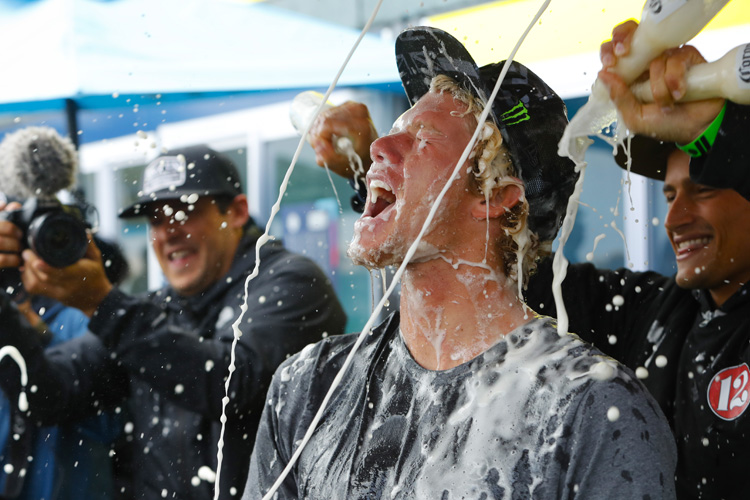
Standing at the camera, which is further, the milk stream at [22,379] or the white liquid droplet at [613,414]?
the milk stream at [22,379]

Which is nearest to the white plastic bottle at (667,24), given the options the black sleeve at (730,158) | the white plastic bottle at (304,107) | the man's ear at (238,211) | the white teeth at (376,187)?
the black sleeve at (730,158)

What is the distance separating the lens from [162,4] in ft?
9.24

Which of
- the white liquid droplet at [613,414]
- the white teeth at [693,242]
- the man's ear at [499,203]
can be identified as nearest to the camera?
the white liquid droplet at [613,414]

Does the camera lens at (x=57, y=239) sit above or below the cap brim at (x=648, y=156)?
below

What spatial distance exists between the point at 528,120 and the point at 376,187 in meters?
0.34

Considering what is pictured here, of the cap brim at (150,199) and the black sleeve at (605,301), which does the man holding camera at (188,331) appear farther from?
the black sleeve at (605,301)

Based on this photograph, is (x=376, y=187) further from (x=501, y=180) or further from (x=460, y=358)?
(x=460, y=358)

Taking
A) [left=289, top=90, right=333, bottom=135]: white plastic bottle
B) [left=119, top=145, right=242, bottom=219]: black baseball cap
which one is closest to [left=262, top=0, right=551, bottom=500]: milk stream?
[left=289, top=90, right=333, bottom=135]: white plastic bottle

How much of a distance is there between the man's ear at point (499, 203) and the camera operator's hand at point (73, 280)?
4.56 feet

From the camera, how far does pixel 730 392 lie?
166 cm

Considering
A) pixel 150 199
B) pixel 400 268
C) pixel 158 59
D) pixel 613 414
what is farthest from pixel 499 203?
pixel 158 59

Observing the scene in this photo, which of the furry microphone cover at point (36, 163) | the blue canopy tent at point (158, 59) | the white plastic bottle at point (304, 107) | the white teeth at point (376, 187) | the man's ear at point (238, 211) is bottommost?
the man's ear at point (238, 211)

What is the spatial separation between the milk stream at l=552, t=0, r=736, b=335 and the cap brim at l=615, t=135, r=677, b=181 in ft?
1.92

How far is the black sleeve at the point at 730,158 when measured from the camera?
1.21 metres
